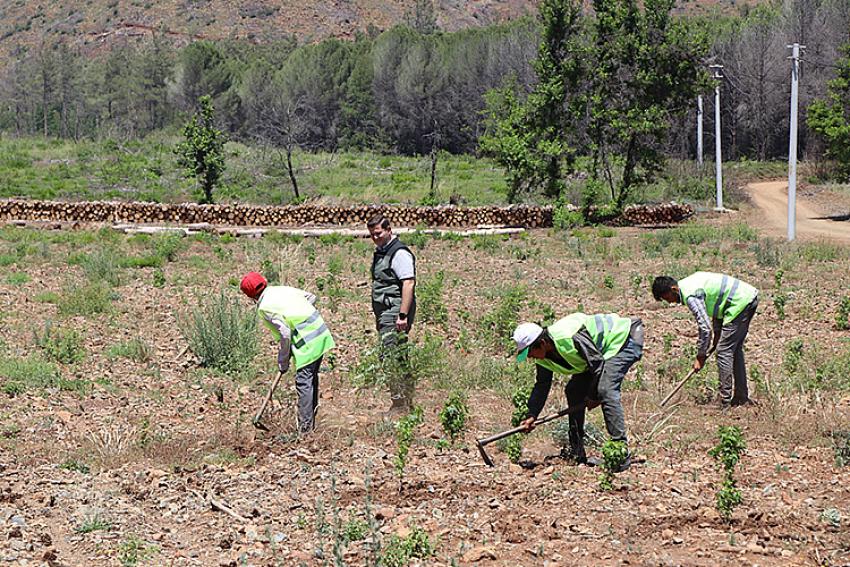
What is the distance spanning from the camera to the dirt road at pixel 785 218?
78.8ft

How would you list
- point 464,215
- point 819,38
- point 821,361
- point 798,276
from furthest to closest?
1. point 819,38
2. point 464,215
3. point 798,276
4. point 821,361

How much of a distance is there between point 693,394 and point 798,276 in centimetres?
751

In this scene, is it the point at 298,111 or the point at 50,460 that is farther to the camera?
the point at 298,111

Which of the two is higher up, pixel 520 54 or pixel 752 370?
pixel 520 54

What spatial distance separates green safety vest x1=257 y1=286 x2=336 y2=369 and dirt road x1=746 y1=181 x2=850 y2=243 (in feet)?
56.6

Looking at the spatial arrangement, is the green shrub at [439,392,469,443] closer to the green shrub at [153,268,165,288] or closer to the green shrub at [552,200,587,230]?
the green shrub at [153,268,165,288]

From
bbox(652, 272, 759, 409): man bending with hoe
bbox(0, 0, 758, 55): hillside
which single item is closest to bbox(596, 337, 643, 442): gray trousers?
bbox(652, 272, 759, 409): man bending with hoe

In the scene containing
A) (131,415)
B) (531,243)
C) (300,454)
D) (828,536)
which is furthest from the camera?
(531,243)

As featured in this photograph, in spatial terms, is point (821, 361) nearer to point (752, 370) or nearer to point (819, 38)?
point (752, 370)

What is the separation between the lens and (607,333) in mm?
6867

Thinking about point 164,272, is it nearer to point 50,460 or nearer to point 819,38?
point 50,460

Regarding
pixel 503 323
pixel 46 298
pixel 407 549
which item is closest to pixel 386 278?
pixel 407 549

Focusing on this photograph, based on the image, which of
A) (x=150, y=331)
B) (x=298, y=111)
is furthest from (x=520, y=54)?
(x=150, y=331)

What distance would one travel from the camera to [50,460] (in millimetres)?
7344
